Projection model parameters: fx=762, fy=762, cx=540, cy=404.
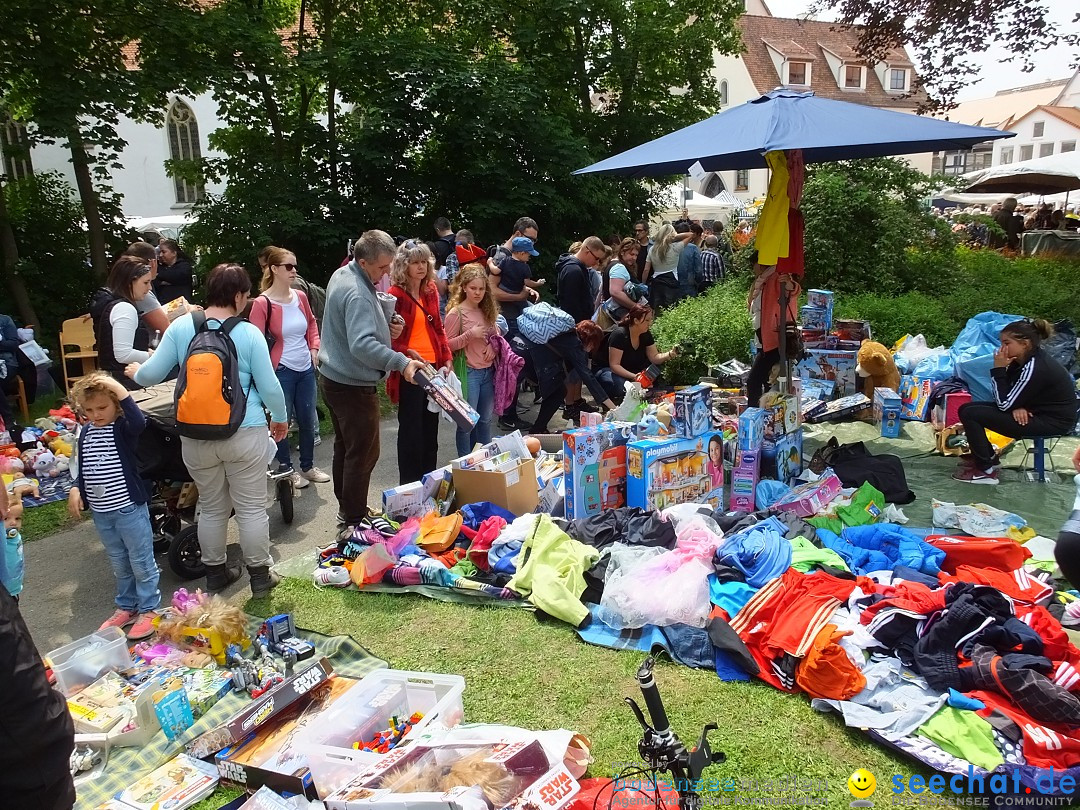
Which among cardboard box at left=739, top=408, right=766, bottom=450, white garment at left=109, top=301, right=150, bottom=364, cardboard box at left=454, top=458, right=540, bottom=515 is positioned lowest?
cardboard box at left=454, top=458, right=540, bottom=515

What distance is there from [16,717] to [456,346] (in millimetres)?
4795

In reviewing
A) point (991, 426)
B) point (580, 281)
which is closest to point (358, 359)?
point (580, 281)

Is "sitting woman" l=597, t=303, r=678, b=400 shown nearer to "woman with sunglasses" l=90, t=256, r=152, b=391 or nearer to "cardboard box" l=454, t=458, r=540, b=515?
"cardboard box" l=454, t=458, r=540, b=515

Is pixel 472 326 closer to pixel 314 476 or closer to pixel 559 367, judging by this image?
pixel 559 367

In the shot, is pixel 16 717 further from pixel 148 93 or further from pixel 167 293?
pixel 148 93

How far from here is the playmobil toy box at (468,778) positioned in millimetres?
2625

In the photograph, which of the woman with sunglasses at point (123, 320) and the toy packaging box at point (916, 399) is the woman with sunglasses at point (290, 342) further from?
the toy packaging box at point (916, 399)

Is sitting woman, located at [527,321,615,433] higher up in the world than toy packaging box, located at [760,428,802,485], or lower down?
higher up

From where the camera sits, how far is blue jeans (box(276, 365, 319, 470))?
20.5 feet

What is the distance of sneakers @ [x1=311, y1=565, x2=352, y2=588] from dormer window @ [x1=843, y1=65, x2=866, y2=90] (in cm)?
4420

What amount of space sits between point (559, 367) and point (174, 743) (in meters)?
4.96

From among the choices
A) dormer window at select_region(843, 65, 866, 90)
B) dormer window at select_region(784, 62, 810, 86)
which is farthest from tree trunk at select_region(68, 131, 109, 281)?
dormer window at select_region(843, 65, 866, 90)

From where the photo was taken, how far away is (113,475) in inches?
161

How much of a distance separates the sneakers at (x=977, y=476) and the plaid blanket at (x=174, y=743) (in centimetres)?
484
